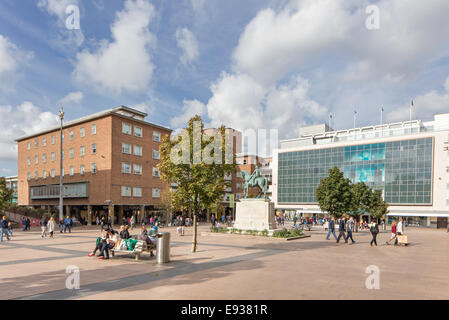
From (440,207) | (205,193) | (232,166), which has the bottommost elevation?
(440,207)

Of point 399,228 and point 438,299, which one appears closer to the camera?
point 438,299

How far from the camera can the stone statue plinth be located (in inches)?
936

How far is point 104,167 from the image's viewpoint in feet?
134

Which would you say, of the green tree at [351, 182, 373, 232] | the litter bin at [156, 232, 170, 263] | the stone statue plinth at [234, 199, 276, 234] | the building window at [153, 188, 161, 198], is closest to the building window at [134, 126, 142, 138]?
the building window at [153, 188, 161, 198]

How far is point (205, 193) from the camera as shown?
595 inches

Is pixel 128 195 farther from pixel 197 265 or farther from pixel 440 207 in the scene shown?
pixel 440 207

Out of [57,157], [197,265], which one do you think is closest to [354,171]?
[57,157]

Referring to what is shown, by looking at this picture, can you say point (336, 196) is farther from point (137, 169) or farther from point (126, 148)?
point (126, 148)

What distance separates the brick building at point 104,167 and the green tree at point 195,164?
90.8ft

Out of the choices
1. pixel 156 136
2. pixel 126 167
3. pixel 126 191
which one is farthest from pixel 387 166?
pixel 126 191

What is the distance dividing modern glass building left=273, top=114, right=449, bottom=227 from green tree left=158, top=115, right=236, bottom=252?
59.7 metres

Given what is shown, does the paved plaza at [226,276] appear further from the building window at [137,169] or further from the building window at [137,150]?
the building window at [137,150]

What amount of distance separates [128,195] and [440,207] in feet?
187
